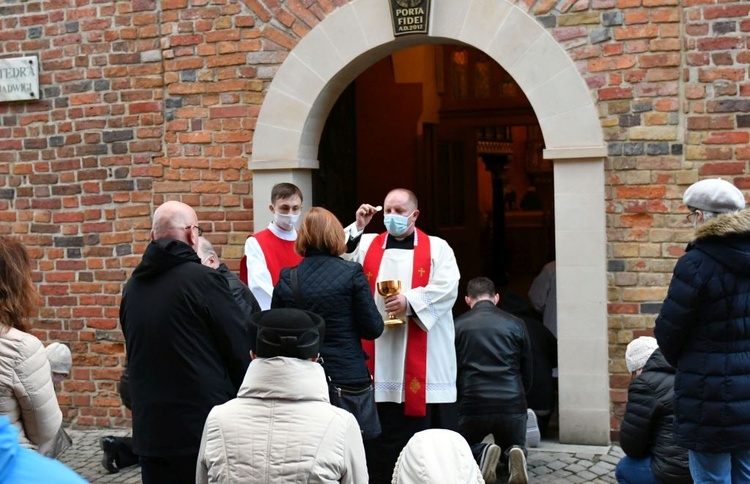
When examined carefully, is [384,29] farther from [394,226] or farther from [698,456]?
[698,456]

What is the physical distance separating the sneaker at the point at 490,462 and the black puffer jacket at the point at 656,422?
1.02 metres

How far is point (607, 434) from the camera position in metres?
6.95

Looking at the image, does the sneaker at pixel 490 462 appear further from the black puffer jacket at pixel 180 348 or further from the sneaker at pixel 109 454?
the sneaker at pixel 109 454

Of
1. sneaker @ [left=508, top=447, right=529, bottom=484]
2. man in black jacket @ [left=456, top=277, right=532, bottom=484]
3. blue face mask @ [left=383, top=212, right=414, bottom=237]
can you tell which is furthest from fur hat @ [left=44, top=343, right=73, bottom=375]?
sneaker @ [left=508, top=447, right=529, bottom=484]

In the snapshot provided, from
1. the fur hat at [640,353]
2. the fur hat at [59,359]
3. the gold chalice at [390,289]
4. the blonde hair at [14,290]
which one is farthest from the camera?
the gold chalice at [390,289]

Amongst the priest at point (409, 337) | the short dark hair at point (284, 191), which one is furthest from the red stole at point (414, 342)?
the short dark hair at point (284, 191)

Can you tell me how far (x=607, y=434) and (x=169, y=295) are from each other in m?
3.81

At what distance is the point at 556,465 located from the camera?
656 centimetres

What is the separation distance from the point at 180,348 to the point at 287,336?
1.06 metres

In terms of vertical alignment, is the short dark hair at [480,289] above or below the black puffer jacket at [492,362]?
above

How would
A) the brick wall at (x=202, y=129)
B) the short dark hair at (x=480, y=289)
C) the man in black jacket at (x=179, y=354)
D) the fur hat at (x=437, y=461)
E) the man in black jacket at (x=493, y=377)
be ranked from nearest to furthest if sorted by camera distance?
the fur hat at (x=437, y=461), the man in black jacket at (x=179, y=354), the man in black jacket at (x=493, y=377), the short dark hair at (x=480, y=289), the brick wall at (x=202, y=129)

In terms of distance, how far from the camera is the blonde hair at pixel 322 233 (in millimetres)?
5281

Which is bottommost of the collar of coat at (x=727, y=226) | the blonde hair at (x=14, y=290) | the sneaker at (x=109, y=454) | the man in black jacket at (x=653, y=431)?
the sneaker at (x=109, y=454)

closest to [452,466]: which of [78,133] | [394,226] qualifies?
[394,226]
